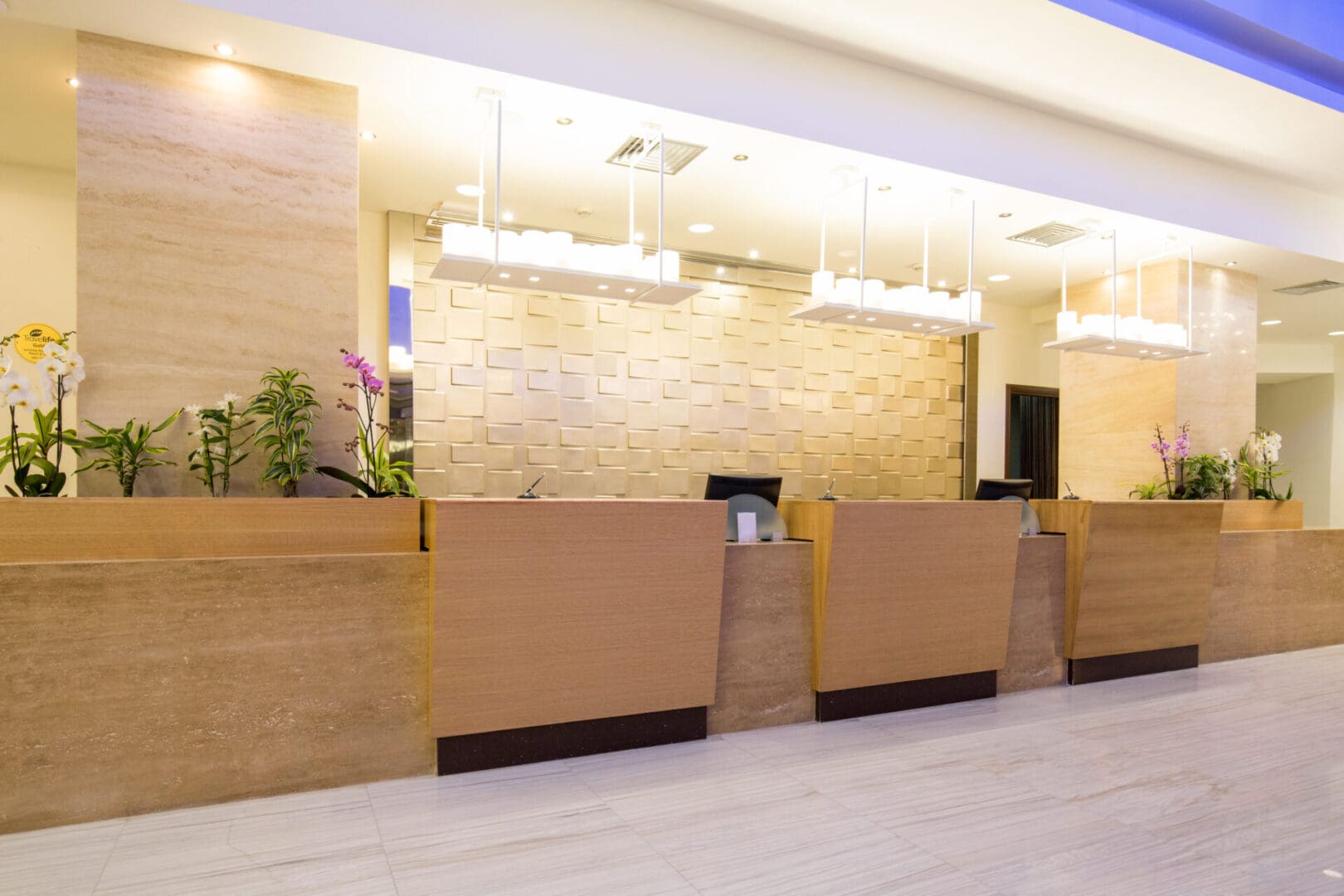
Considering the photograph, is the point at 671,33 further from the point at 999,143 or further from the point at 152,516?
the point at 152,516

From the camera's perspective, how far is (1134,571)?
5289 millimetres

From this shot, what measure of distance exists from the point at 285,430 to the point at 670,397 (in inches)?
151

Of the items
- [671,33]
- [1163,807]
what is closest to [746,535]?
[1163,807]

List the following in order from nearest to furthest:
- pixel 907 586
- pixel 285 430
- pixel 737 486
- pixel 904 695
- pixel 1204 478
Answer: pixel 285 430
pixel 907 586
pixel 904 695
pixel 737 486
pixel 1204 478

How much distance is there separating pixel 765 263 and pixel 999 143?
8.43 ft

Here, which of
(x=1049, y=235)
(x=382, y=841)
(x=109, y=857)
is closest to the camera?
(x=109, y=857)

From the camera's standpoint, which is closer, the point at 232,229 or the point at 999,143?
the point at 232,229

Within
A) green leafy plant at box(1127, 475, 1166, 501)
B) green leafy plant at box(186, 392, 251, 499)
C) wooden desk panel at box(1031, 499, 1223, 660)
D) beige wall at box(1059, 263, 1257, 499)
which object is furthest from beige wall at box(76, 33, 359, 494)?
beige wall at box(1059, 263, 1257, 499)

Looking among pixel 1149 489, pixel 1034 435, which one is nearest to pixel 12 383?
pixel 1149 489

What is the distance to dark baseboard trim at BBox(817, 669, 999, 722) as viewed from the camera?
14.1 ft

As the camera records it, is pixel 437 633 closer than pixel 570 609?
Yes

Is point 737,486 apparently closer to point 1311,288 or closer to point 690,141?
point 690,141

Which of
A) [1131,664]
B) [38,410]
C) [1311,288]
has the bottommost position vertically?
[1131,664]

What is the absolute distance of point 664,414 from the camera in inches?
275
